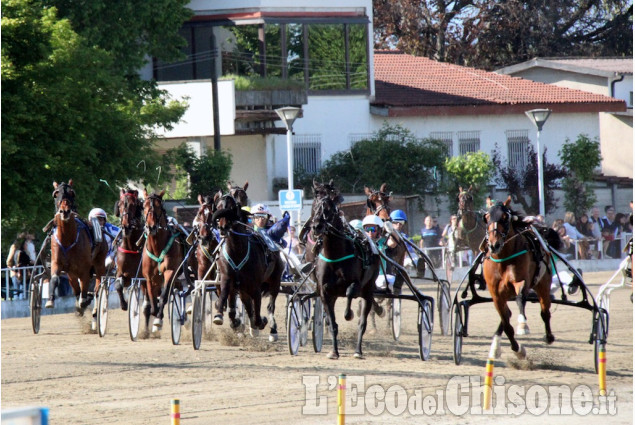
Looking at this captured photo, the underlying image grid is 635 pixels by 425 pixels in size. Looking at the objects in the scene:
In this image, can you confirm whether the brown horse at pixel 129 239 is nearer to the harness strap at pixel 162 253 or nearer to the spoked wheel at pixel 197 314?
the harness strap at pixel 162 253

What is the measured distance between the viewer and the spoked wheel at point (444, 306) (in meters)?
16.7

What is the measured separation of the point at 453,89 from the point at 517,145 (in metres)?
2.79

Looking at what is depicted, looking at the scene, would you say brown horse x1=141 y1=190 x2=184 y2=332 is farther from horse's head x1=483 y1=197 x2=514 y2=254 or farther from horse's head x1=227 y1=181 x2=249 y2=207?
horse's head x1=483 y1=197 x2=514 y2=254

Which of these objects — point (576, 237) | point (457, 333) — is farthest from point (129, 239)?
point (576, 237)

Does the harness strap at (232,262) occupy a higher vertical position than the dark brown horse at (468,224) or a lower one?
lower

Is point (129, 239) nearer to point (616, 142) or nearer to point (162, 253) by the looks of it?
point (162, 253)

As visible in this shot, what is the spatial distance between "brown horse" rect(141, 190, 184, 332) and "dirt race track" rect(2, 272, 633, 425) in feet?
1.69

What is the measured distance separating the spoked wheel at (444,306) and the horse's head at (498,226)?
3.78m

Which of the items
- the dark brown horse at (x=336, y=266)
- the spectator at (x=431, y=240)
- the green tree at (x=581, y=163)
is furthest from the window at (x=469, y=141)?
the dark brown horse at (x=336, y=266)

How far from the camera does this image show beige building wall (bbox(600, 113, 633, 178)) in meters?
43.5

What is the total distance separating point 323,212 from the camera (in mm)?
13492

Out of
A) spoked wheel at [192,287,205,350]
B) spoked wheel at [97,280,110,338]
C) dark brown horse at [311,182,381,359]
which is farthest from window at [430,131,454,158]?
dark brown horse at [311,182,381,359]

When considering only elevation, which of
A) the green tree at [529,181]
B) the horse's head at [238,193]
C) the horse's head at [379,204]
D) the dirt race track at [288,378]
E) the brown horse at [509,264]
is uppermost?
the green tree at [529,181]

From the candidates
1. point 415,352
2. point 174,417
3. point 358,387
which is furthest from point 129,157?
point 174,417
